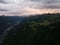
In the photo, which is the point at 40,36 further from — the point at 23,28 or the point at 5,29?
the point at 5,29

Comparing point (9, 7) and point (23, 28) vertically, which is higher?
point (9, 7)

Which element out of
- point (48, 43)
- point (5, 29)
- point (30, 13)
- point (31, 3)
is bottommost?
point (48, 43)

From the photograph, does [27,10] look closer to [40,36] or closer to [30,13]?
[30,13]

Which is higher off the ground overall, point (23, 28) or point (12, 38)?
point (23, 28)

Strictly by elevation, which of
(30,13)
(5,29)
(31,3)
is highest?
(31,3)

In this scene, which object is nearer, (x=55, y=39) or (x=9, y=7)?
(x=55, y=39)

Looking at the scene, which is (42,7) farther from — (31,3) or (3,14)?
(3,14)

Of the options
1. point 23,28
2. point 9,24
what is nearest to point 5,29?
point 9,24

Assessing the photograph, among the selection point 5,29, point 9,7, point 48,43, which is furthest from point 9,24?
point 48,43

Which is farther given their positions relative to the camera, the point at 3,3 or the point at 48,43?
the point at 3,3
